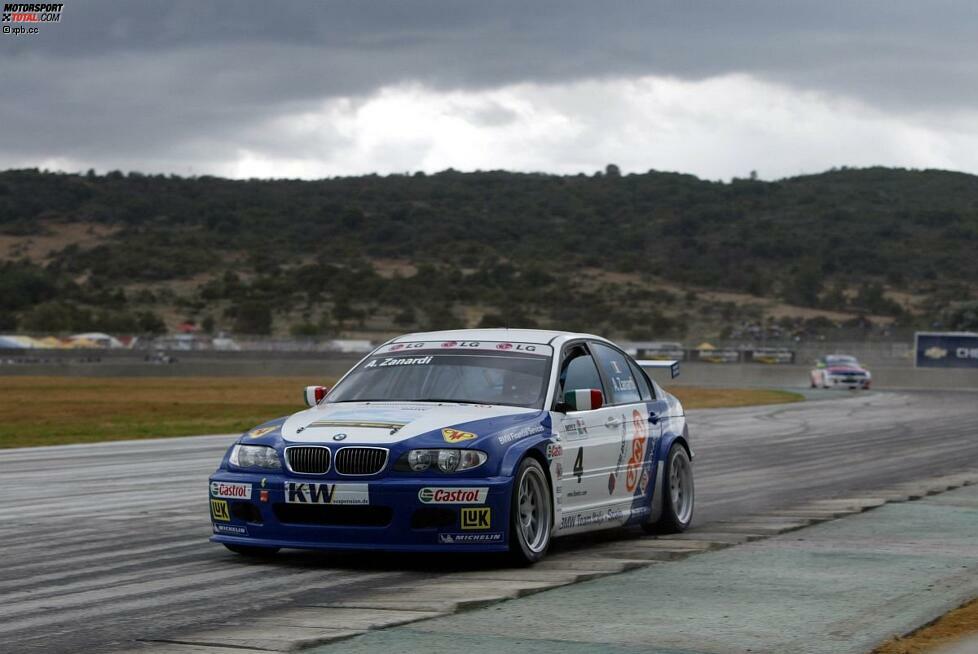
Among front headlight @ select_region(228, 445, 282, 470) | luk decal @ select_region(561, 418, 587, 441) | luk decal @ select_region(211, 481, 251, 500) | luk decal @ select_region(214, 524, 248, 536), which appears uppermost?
luk decal @ select_region(561, 418, 587, 441)

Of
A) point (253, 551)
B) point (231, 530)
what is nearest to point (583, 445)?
point (253, 551)

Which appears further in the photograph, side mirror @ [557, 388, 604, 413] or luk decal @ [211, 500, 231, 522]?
side mirror @ [557, 388, 604, 413]

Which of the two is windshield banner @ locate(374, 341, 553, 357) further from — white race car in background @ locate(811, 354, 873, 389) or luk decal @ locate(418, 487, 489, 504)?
white race car in background @ locate(811, 354, 873, 389)

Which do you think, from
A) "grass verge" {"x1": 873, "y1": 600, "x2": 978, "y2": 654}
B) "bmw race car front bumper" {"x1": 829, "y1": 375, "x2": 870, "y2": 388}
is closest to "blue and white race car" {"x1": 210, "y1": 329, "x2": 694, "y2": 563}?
"grass verge" {"x1": 873, "y1": 600, "x2": 978, "y2": 654}

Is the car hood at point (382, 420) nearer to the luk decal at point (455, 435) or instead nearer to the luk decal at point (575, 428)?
the luk decal at point (455, 435)

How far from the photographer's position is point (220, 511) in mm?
9094

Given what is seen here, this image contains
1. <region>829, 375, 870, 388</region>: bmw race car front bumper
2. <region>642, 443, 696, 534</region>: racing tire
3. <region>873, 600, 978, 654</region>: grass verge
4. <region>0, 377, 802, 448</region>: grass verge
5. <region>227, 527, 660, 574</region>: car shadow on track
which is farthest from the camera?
<region>829, 375, 870, 388</region>: bmw race car front bumper

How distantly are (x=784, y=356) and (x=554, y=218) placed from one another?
74.1 m

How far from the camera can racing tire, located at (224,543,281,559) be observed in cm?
912

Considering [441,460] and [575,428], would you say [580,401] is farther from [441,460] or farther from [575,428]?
[441,460]

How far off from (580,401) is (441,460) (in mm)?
1261

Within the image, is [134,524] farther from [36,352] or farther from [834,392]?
[36,352]

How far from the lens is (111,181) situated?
6186 inches

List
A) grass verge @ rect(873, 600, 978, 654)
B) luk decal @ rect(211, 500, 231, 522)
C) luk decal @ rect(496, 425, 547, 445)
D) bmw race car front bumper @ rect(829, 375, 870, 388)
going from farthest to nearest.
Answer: bmw race car front bumper @ rect(829, 375, 870, 388), luk decal @ rect(211, 500, 231, 522), luk decal @ rect(496, 425, 547, 445), grass verge @ rect(873, 600, 978, 654)
